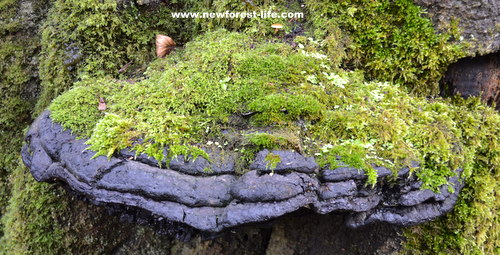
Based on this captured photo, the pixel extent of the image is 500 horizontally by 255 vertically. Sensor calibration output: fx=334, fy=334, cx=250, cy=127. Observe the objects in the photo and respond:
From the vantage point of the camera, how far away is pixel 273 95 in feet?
8.96

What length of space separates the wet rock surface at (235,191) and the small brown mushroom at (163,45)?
1620 millimetres

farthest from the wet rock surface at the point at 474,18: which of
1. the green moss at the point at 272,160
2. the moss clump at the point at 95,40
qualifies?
the moss clump at the point at 95,40

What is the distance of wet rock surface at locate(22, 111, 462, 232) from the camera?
2.19 m

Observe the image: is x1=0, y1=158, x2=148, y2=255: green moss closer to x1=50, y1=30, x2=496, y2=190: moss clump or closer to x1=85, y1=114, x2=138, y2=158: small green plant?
x1=50, y1=30, x2=496, y2=190: moss clump

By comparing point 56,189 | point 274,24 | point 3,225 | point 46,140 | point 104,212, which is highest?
point 274,24

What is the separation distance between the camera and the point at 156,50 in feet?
12.8

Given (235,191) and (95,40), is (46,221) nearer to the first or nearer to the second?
(95,40)

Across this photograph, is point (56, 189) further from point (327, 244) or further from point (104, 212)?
point (327, 244)

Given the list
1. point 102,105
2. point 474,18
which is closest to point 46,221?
point 102,105

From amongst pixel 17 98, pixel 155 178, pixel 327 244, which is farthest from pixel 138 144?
pixel 17 98

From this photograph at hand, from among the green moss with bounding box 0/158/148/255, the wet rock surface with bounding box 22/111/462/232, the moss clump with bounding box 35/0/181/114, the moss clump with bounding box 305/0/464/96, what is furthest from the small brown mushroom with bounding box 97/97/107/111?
the moss clump with bounding box 305/0/464/96

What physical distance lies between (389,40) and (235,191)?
239cm

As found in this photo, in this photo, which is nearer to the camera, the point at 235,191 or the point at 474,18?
the point at 235,191

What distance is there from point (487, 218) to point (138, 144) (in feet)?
10.6
